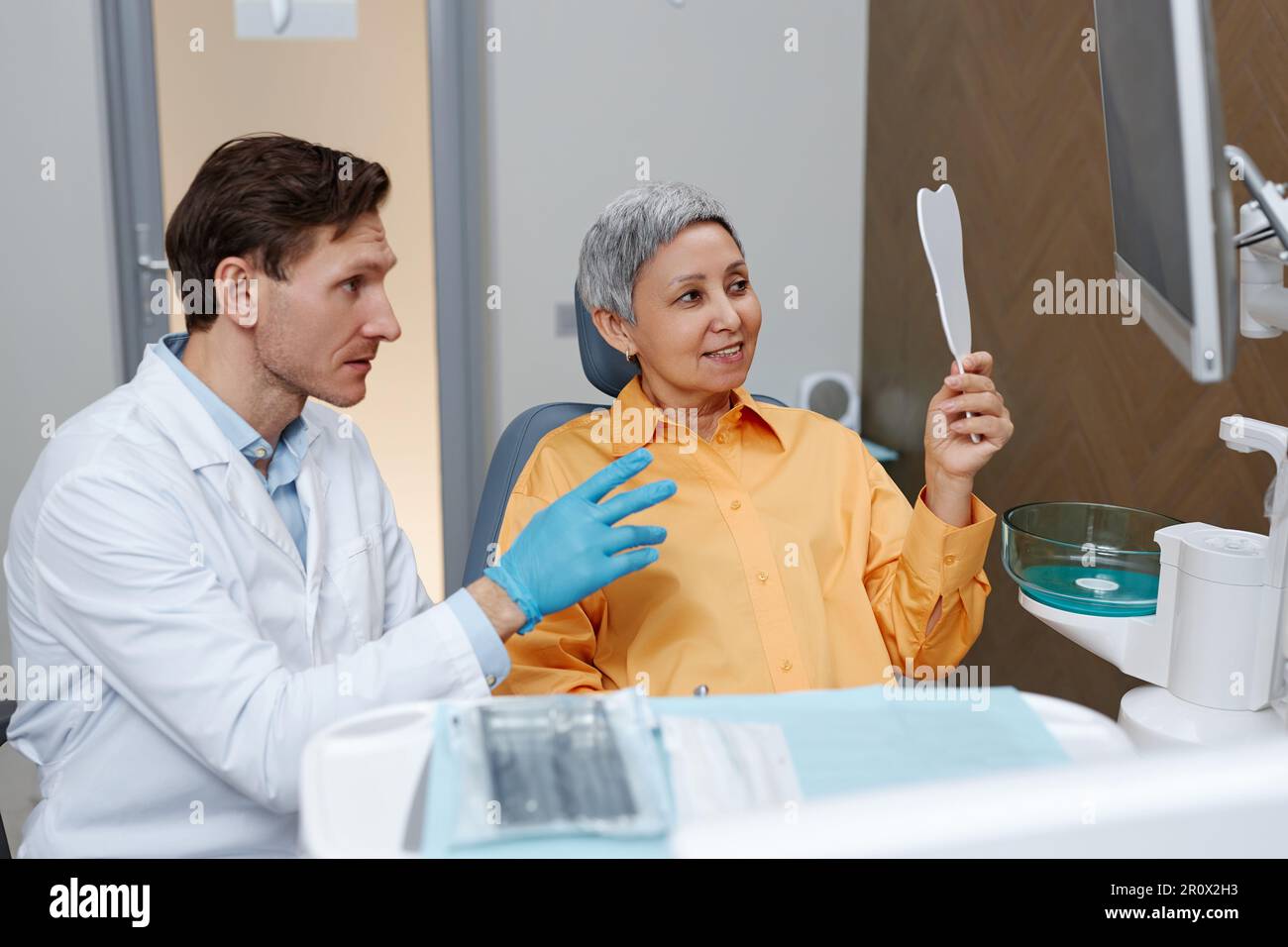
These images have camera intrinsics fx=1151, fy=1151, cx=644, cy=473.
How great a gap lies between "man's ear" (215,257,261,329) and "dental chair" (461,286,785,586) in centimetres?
46

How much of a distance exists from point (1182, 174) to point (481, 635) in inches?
29.8

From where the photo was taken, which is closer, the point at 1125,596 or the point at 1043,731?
the point at 1043,731

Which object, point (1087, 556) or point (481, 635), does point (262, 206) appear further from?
point (1087, 556)

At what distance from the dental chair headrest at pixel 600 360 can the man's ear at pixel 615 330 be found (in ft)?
0.12

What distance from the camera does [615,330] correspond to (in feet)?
5.38

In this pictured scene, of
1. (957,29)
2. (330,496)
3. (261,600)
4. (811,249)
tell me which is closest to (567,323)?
(811,249)

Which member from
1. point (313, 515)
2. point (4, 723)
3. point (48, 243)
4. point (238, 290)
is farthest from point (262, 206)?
point (48, 243)

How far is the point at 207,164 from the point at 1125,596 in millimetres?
1154

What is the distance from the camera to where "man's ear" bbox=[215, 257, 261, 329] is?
134 centimetres

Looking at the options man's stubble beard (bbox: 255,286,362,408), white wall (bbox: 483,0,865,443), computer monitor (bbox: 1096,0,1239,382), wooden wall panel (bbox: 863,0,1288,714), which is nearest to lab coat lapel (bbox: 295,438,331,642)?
man's stubble beard (bbox: 255,286,362,408)

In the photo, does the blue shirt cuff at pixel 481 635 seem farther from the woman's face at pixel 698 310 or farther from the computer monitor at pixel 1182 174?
the computer monitor at pixel 1182 174

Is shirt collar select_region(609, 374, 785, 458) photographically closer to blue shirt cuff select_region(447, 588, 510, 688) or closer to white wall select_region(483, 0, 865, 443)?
blue shirt cuff select_region(447, 588, 510, 688)

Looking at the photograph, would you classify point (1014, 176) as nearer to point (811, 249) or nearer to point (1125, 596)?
point (811, 249)

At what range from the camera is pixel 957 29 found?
2545 mm
